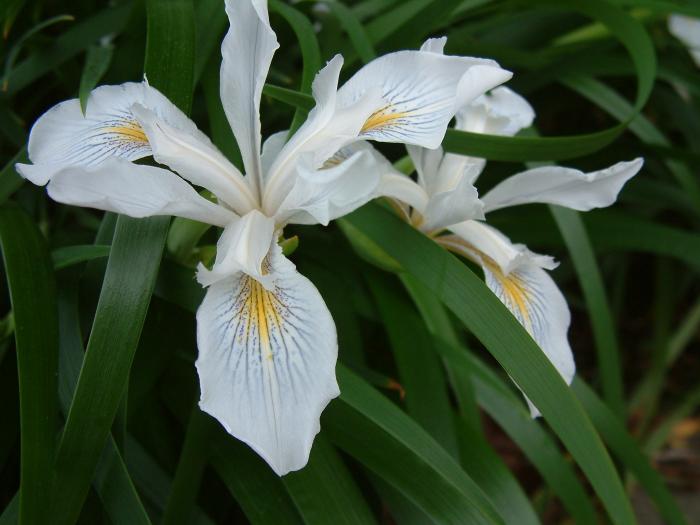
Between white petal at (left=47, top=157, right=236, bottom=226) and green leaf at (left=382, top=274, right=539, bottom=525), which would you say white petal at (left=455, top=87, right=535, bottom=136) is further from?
white petal at (left=47, top=157, right=236, bottom=226)

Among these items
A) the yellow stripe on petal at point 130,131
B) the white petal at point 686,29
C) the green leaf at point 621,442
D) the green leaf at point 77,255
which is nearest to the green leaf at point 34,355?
the green leaf at point 77,255

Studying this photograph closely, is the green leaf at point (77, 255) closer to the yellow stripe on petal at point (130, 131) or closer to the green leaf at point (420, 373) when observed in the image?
the yellow stripe on petal at point (130, 131)

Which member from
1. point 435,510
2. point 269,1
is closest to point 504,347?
point 435,510

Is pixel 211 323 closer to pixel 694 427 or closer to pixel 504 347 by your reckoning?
pixel 504 347

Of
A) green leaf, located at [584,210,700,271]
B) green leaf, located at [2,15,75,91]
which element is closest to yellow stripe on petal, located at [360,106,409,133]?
green leaf, located at [2,15,75,91]

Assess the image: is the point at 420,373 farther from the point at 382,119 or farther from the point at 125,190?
the point at 125,190

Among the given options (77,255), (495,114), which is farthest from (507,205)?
(77,255)

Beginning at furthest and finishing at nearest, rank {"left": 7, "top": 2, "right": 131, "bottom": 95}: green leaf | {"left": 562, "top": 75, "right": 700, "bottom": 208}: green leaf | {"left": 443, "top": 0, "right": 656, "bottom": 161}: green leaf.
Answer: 1. {"left": 562, "top": 75, "right": 700, "bottom": 208}: green leaf
2. {"left": 7, "top": 2, "right": 131, "bottom": 95}: green leaf
3. {"left": 443, "top": 0, "right": 656, "bottom": 161}: green leaf
